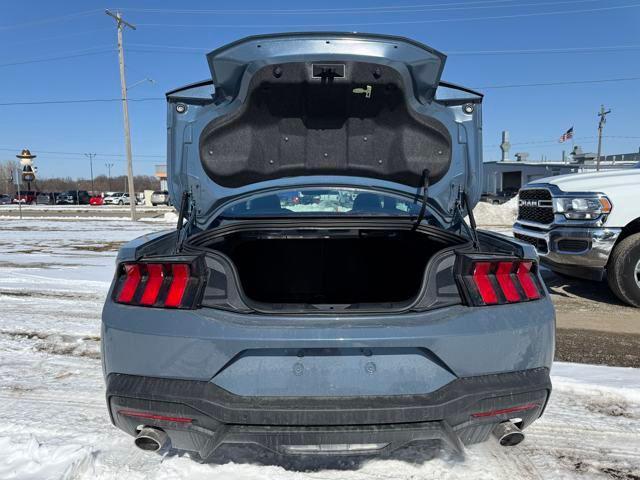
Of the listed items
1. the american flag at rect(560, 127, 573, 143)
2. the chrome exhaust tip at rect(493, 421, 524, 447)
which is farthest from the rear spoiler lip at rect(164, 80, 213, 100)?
the american flag at rect(560, 127, 573, 143)

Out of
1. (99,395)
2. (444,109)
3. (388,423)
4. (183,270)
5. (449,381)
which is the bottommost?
(99,395)

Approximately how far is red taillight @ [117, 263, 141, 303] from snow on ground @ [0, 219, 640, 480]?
0.95 metres

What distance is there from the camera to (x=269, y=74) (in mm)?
2562

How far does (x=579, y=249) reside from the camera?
5582 mm

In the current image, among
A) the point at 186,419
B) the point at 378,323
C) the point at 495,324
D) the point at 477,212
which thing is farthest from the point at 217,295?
the point at 477,212

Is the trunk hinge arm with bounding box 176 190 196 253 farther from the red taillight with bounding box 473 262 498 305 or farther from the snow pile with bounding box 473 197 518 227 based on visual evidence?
the snow pile with bounding box 473 197 518 227

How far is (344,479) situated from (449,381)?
83 cm

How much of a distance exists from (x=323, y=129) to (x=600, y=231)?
4.24 metres

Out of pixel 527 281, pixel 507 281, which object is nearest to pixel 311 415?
pixel 507 281

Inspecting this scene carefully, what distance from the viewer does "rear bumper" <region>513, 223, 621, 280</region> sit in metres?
5.47

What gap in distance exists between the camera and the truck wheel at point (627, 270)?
17.7 feet

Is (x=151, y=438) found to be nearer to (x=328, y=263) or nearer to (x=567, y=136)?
(x=328, y=263)

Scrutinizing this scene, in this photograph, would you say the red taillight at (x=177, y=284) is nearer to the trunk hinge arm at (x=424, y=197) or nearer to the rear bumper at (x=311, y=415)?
the rear bumper at (x=311, y=415)

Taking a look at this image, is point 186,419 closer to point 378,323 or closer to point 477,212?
Result: point 378,323
